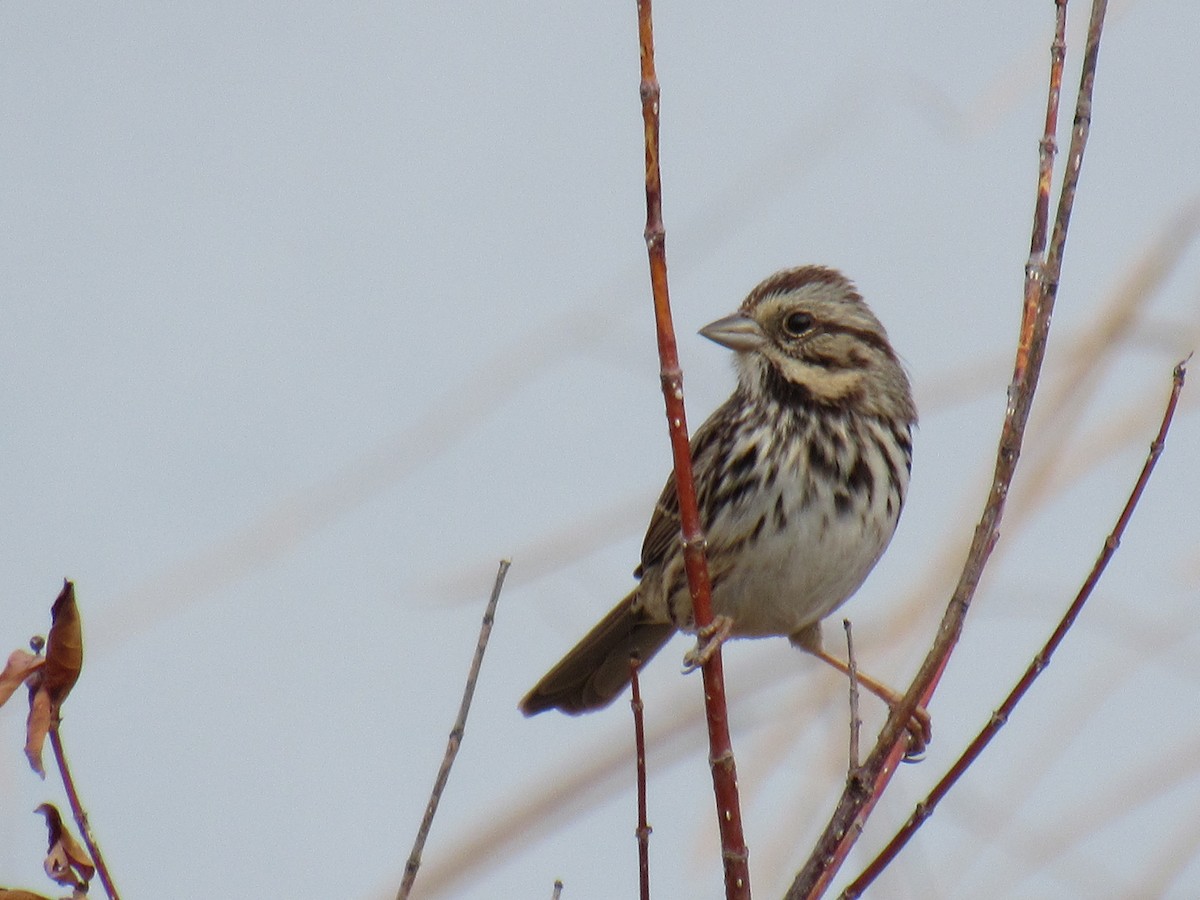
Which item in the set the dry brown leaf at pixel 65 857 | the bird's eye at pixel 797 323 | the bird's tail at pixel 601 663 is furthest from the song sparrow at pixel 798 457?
the dry brown leaf at pixel 65 857

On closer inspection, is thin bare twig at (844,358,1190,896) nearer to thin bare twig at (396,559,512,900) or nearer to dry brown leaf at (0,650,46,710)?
thin bare twig at (396,559,512,900)

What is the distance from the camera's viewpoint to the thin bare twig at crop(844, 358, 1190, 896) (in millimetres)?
2141

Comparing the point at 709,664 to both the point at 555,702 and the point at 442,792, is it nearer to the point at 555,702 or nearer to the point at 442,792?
the point at 442,792

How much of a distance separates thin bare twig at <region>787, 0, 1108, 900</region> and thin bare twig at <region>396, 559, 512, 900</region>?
1.61ft

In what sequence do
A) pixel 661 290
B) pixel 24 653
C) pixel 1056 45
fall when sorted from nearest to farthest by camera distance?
pixel 24 653
pixel 661 290
pixel 1056 45

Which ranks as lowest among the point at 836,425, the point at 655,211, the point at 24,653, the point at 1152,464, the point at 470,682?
the point at 24,653

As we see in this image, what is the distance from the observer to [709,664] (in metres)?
2.30

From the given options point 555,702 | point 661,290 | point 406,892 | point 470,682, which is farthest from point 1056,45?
point 555,702

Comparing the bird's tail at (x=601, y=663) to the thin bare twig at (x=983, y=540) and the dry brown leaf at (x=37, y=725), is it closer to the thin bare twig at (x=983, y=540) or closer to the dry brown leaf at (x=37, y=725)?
the thin bare twig at (x=983, y=540)

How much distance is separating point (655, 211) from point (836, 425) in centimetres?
204

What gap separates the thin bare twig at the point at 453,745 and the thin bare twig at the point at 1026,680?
0.56m

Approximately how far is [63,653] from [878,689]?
288cm

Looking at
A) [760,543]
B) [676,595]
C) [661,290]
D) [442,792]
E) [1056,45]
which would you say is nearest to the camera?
[661,290]

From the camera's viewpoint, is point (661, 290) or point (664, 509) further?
point (664, 509)
